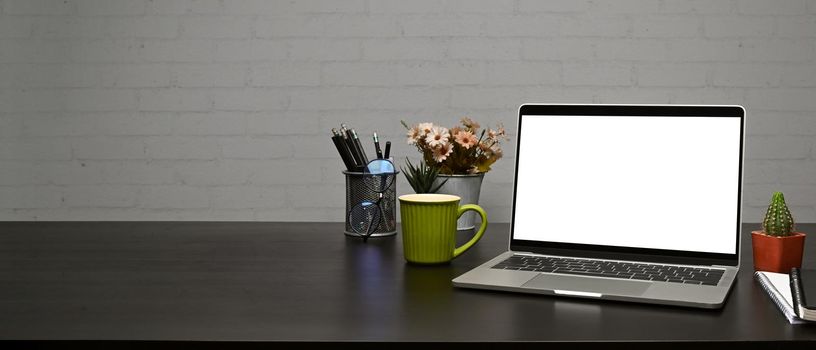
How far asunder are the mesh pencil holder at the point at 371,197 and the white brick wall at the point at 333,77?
1.15 m

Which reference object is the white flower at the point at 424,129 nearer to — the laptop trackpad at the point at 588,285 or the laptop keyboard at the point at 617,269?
the laptop keyboard at the point at 617,269

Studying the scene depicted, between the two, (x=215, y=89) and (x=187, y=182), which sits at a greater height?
(x=215, y=89)

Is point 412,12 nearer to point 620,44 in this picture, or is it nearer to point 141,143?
point 620,44

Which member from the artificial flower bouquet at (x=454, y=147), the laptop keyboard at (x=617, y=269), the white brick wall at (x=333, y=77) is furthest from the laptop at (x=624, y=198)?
the white brick wall at (x=333, y=77)

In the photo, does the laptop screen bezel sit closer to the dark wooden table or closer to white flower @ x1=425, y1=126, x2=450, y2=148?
the dark wooden table

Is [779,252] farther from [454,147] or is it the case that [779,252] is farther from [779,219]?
[454,147]

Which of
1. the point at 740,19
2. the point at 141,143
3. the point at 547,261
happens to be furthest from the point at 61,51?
the point at 740,19

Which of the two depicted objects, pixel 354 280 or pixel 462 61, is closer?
pixel 354 280

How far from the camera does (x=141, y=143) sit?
2.66 meters

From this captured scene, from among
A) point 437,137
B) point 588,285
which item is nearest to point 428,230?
point 588,285

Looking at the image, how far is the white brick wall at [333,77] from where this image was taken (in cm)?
259

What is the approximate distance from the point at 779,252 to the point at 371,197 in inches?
27.5

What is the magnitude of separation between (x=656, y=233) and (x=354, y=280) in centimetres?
45

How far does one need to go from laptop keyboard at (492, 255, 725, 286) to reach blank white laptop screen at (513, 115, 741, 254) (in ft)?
0.18
